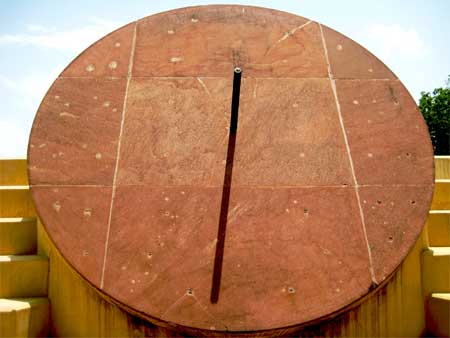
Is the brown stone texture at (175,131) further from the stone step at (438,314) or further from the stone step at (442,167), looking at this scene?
the stone step at (442,167)

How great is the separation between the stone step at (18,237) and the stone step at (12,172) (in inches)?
17.6

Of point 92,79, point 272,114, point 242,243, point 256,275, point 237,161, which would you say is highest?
point 92,79

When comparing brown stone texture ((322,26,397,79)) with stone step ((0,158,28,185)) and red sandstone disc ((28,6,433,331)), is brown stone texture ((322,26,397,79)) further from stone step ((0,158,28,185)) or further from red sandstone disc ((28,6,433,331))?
stone step ((0,158,28,185))

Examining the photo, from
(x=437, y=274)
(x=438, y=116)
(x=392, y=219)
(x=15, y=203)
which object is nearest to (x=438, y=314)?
(x=437, y=274)

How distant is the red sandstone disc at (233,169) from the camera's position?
2547 mm

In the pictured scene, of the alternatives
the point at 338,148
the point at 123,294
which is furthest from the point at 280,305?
the point at 338,148

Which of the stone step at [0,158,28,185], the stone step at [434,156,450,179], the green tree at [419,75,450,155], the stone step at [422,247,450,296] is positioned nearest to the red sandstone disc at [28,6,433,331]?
the stone step at [422,247,450,296]

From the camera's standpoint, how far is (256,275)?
8.44 ft

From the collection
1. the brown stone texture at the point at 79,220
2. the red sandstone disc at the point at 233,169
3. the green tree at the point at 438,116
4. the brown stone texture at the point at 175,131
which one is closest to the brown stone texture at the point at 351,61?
the red sandstone disc at the point at 233,169

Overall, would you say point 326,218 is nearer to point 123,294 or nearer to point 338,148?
point 338,148

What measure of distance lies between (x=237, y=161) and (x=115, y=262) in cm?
92

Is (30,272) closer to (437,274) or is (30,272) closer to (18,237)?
(18,237)

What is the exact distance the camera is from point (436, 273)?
2.83 metres

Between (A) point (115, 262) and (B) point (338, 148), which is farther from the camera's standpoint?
(B) point (338, 148)
